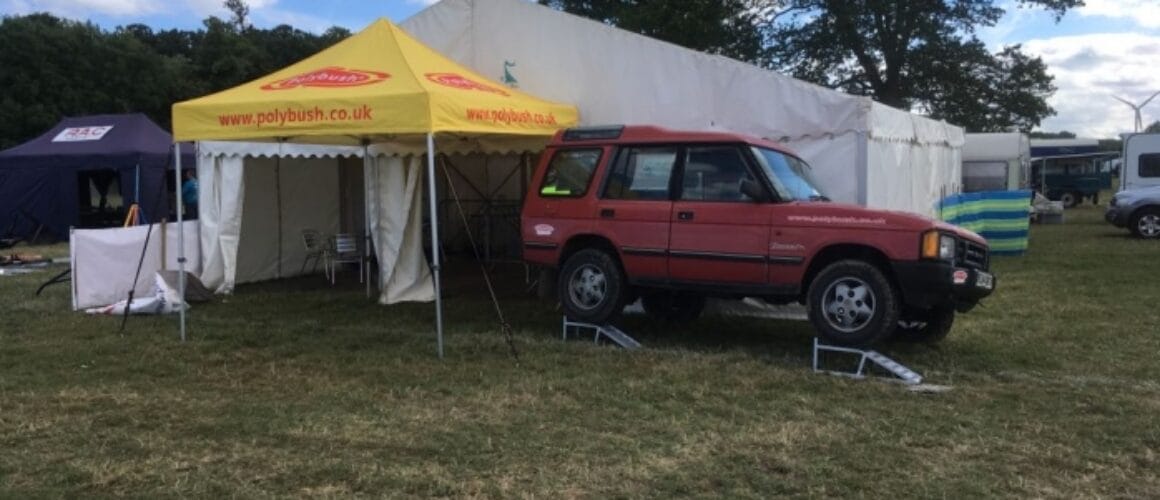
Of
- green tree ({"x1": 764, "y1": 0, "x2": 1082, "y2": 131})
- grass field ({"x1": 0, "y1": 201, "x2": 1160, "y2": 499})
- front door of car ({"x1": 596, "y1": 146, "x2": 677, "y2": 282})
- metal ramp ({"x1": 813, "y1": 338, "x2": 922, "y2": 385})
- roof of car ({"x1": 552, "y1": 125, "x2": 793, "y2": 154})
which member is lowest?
grass field ({"x1": 0, "y1": 201, "x2": 1160, "y2": 499})

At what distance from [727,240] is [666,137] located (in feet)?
3.73

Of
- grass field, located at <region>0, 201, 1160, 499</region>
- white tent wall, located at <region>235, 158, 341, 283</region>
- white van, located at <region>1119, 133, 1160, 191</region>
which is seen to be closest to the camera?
grass field, located at <region>0, 201, 1160, 499</region>

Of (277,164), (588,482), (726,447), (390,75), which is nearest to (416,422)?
(588,482)

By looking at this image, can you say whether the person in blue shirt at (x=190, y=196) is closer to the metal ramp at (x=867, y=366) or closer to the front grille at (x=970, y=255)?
the metal ramp at (x=867, y=366)

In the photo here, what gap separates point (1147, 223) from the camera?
64.7ft

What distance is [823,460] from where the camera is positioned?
16.1ft

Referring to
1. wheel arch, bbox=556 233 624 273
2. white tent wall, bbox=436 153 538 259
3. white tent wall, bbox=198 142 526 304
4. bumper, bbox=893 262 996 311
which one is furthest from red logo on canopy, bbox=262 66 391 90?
white tent wall, bbox=436 153 538 259

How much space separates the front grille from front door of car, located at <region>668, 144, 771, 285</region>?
1.47m

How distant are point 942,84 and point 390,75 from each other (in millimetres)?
26453

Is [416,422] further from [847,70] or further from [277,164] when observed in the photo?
[847,70]

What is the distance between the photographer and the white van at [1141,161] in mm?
23375

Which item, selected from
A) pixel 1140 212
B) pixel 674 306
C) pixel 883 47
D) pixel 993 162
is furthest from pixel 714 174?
pixel 883 47

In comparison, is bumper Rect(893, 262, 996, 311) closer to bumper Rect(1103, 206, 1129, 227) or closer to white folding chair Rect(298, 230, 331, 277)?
white folding chair Rect(298, 230, 331, 277)

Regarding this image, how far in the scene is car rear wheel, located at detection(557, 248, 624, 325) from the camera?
319 inches
